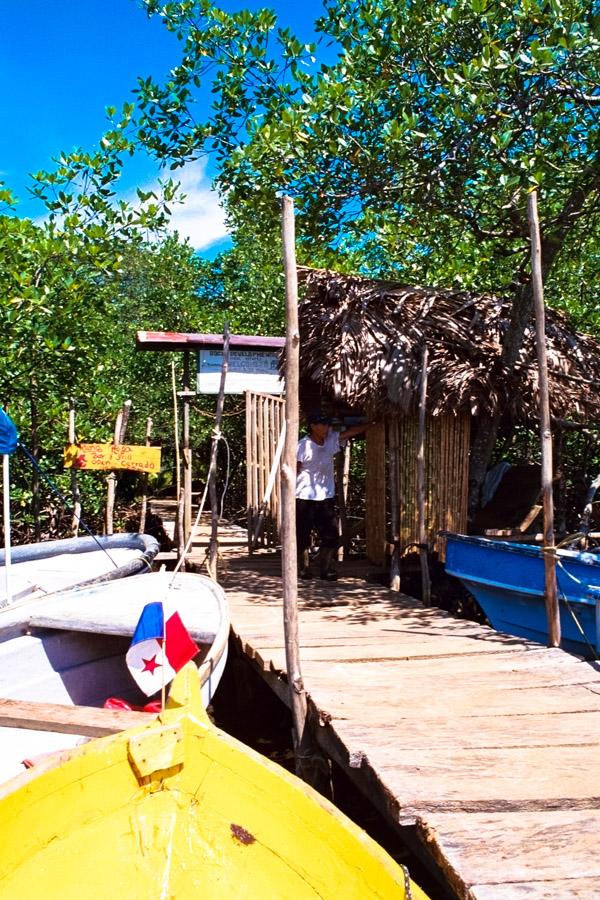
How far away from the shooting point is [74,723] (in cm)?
299

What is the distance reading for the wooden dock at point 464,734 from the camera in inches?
105

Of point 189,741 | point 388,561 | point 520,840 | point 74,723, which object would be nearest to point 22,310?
point 388,561

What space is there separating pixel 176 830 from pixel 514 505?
7.13 m

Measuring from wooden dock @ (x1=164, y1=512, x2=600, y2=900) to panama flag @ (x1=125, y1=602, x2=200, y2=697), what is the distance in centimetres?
74

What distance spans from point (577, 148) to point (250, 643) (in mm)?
5659

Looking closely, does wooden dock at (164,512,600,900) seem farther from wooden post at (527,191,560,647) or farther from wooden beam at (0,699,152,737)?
wooden beam at (0,699,152,737)

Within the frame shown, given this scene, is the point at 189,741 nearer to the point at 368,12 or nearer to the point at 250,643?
the point at 250,643

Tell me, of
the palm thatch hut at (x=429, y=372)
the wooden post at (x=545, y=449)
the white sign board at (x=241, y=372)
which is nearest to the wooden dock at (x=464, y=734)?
the wooden post at (x=545, y=449)

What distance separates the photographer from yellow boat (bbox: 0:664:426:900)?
7.20ft

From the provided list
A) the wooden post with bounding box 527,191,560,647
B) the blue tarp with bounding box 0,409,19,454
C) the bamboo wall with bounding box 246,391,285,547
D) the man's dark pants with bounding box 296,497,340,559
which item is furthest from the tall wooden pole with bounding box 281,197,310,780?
the bamboo wall with bounding box 246,391,285,547

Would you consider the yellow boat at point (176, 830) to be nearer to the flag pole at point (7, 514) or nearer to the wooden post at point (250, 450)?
the flag pole at point (7, 514)

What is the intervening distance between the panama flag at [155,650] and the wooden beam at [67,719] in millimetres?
651

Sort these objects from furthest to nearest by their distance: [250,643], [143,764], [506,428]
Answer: [506,428] < [250,643] < [143,764]

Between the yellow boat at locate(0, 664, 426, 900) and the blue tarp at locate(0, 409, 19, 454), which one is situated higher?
the blue tarp at locate(0, 409, 19, 454)
